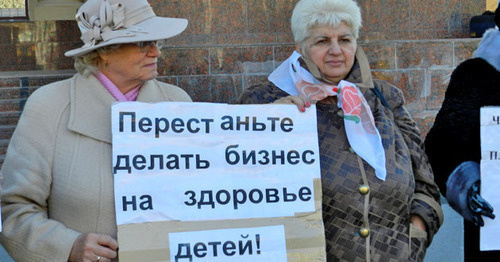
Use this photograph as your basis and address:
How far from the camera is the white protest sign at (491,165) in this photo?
354cm

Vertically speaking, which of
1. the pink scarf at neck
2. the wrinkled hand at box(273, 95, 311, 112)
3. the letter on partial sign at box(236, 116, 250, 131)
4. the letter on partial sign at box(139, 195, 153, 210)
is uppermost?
the pink scarf at neck

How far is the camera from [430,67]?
8258 mm

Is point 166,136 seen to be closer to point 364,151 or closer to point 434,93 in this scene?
point 364,151

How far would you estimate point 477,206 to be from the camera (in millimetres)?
3590

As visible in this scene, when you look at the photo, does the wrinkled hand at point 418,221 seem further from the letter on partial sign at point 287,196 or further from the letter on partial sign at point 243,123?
the letter on partial sign at point 243,123

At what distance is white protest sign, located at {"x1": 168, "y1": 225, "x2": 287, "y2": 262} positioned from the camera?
314 centimetres

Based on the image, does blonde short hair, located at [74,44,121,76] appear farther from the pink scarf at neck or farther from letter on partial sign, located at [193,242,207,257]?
letter on partial sign, located at [193,242,207,257]

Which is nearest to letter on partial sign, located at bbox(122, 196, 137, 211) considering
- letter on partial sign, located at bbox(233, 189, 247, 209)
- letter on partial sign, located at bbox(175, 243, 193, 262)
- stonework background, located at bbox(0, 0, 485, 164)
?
letter on partial sign, located at bbox(175, 243, 193, 262)

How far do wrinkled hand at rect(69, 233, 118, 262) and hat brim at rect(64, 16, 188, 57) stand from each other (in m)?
0.79

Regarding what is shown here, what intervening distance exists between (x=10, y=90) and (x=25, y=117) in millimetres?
7696

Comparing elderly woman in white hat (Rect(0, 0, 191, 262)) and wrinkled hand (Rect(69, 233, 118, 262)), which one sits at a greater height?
elderly woman in white hat (Rect(0, 0, 191, 262))

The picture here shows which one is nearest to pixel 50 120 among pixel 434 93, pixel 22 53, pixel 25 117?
pixel 25 117

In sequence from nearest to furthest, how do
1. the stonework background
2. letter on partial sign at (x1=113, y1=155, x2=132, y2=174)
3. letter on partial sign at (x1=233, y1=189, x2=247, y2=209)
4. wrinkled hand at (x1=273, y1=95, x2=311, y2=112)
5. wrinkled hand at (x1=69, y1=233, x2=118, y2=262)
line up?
wrinkled hand at (x1=69, y1=233, x2=118, y2=262) → letter on partial sign at (x1=113, y1=155, x2=132, y2=174) → letter on partial sign at (x1=233, y1=189, x2=247, y2=209) → wrinkled hand at (x1=273, y1=95, x2=311, y2=112) → the stonework background

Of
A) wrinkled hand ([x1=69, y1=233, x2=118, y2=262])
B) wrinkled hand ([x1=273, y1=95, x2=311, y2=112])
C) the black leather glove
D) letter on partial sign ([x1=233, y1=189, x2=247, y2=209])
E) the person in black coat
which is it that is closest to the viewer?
wrinkled hand ([x1=69, y1=233, x2=118, y2=262])
